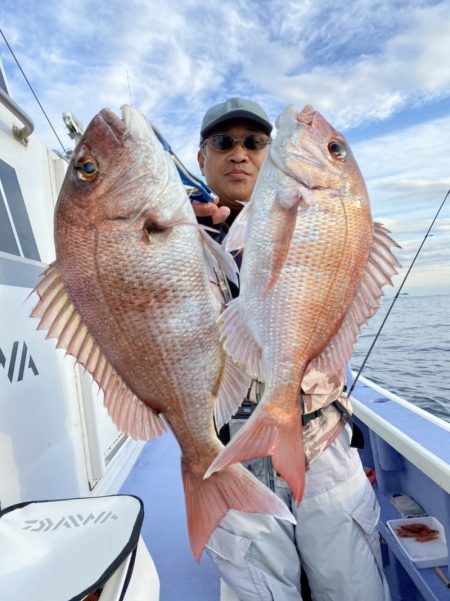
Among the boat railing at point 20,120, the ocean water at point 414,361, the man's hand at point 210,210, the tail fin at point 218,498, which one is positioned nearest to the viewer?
the tail fin at point 218,498

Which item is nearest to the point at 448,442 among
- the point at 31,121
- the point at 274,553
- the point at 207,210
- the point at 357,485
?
the point at 357,485

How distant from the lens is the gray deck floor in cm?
225

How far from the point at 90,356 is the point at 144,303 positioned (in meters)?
0.26

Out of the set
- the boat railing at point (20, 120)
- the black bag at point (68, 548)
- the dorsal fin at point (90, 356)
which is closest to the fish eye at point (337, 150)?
the dorsal fin at point (90, 356)

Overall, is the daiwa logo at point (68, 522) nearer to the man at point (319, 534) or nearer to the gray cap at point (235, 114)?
the man at point (319, 534)

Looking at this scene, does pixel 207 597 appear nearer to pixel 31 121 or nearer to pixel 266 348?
pixel 266 348

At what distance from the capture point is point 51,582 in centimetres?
122

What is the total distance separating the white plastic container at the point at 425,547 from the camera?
7.72 feet

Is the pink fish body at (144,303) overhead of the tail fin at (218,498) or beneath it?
overhead

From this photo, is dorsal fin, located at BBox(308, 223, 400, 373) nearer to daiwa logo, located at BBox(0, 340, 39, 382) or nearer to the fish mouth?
the fish mouth

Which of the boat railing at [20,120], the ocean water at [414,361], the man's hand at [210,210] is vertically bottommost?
the ocean water at [414,361]

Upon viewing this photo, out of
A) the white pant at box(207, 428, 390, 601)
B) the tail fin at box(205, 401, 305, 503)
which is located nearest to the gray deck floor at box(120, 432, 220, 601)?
the white pant at box(207, 428, 390, 601)

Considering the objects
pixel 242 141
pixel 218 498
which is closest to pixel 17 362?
pixel 218 498

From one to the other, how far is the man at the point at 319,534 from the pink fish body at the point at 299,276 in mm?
615
